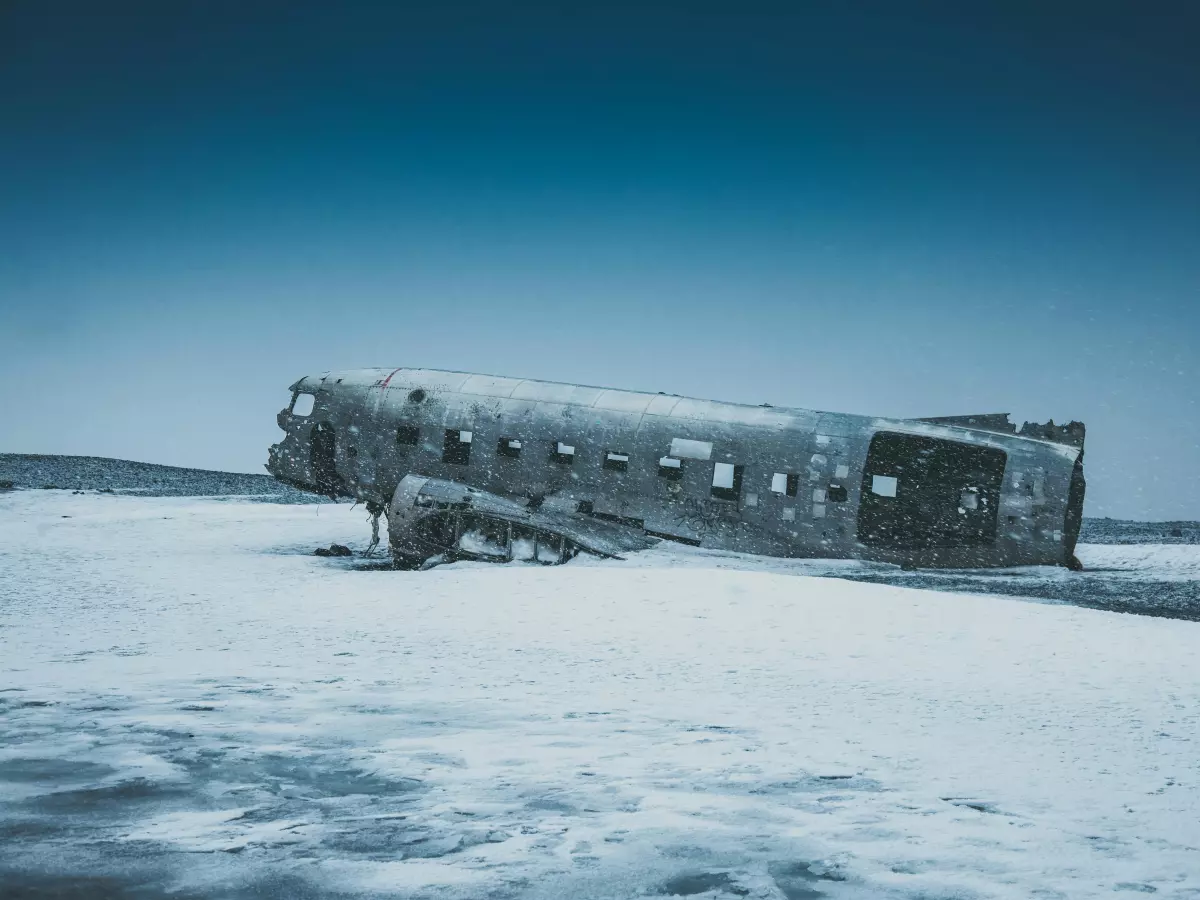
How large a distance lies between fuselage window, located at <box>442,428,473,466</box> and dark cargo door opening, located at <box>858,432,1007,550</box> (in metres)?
8.64

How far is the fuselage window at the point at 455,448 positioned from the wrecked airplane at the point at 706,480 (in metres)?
0.03

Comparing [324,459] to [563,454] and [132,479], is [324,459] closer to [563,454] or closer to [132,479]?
[563,454]

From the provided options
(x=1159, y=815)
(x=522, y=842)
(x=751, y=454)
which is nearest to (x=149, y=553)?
(x=751, y=454)

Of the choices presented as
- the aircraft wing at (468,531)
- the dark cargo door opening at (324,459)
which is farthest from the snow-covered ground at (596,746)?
the dark cargo door opening at (324,459)

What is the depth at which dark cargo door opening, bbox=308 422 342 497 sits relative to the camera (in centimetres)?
1970

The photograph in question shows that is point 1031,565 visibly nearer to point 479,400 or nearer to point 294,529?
point 479,400

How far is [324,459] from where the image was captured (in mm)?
19844

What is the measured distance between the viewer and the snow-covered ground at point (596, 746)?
362 centimetres

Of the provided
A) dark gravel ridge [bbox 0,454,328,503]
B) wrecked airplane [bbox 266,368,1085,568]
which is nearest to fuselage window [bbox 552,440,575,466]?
wrecked airplane [bbox 266,368,1085,568]

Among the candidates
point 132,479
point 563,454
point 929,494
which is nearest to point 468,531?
point 563,454

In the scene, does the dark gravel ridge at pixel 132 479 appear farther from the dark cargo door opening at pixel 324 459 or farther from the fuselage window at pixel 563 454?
the fuselage window at pixel 563 454

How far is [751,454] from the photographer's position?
56.5 feet

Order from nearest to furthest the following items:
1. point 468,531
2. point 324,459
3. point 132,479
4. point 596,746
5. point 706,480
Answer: point 596,746 < point 468,531 < point 706,480 < point 324,459 < point 132,479

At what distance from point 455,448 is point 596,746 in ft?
45.4
